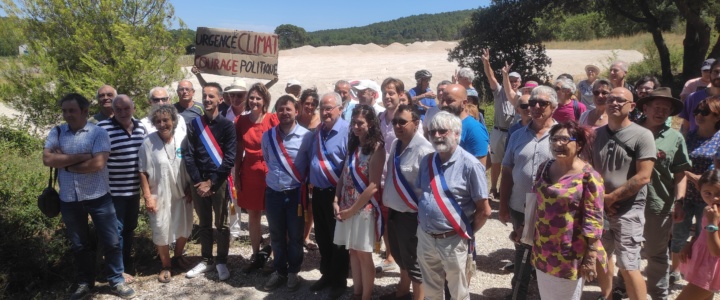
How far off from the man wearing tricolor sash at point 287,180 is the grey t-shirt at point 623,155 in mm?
2415

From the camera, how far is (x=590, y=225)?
3207 millimetres

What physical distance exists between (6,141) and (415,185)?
10515 mm

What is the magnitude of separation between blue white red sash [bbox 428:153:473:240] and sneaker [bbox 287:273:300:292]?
199 cm

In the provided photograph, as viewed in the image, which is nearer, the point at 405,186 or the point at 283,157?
the point at 405,186

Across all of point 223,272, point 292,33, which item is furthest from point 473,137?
point 292,33

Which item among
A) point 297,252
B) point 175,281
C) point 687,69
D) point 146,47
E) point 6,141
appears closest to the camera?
point 297,252

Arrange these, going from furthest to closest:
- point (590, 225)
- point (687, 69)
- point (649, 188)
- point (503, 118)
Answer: point (687, 69) → point (503, 118) → point (649, 188) → point (590, 225)

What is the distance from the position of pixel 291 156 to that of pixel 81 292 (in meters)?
2.32

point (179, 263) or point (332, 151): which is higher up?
point (332, 151)

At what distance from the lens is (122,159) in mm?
4961

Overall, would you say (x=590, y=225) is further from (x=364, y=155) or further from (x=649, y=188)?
(x=364, y=155)

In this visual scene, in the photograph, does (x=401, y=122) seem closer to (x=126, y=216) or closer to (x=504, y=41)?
(x=126, y=216)

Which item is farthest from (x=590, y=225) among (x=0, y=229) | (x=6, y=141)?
(x=6, y=141)

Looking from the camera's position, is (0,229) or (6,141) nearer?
(0,229)
